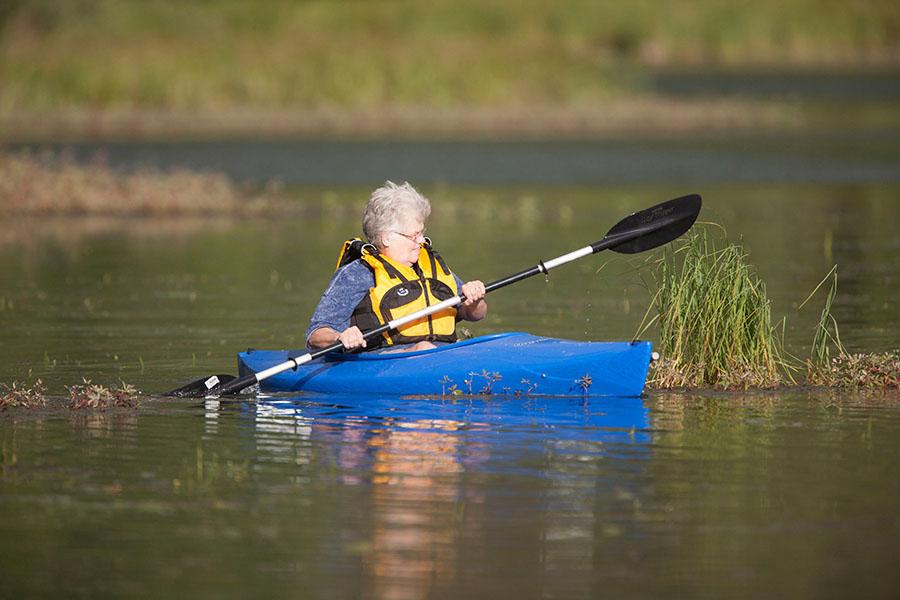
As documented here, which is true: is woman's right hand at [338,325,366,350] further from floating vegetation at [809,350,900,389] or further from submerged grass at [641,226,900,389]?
floating vegetation at [809,350,900,389]

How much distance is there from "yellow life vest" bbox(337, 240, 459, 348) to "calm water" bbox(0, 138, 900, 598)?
1.64 feet

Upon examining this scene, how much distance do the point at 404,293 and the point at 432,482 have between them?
2.64 m

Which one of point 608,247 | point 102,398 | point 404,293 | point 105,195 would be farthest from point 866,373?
point 105,195

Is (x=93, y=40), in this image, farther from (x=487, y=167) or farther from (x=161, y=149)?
(x=487, y=167)

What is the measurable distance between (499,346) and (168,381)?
2230 mm

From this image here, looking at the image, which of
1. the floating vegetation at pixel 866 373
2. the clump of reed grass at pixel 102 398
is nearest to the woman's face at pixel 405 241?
the clump of reed grass at pixel 102 398

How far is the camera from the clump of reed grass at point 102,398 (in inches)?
417

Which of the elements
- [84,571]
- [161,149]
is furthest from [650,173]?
[84,571]

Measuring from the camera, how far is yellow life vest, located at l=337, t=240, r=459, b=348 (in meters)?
10.9

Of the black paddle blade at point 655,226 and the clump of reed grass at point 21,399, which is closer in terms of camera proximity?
the clump of reed grass at point 21,399

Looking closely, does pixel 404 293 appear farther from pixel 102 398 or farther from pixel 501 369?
pixel 102 398

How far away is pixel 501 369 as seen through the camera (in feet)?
35.2

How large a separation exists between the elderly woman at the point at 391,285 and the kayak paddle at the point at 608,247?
0.10m

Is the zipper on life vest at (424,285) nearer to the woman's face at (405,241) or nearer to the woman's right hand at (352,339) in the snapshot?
the woman's face at (405,241)
